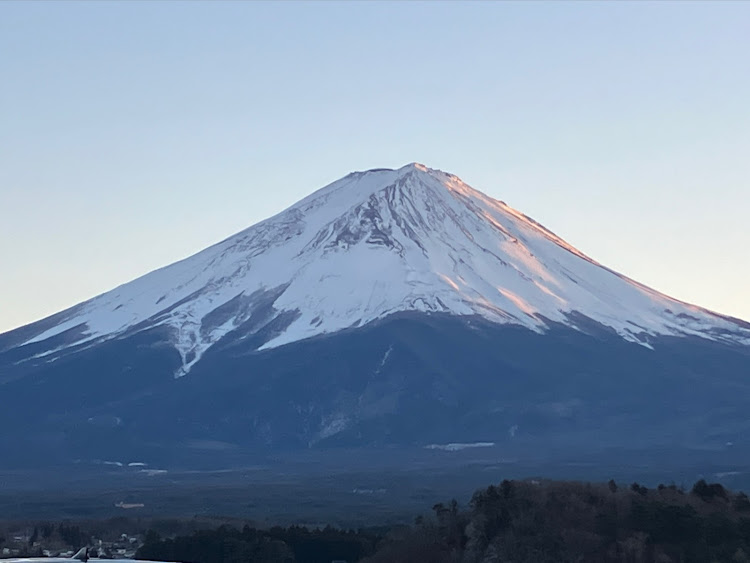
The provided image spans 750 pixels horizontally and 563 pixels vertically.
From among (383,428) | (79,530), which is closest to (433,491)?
(79,530)

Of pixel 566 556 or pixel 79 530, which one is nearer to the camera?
pixel 566 556

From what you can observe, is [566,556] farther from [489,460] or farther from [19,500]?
[489,460]

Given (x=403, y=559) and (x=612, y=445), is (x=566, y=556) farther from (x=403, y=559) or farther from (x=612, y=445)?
(x=612, y=445)

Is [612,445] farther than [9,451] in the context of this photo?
No

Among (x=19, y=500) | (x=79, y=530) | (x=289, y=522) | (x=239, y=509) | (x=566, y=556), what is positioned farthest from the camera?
(x=19, y=500)

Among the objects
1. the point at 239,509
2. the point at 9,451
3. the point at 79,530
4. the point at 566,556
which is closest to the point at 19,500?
the point at 239,509

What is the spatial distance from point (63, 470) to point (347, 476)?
37.5 m

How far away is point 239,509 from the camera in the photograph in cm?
11500

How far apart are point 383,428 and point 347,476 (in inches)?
1933

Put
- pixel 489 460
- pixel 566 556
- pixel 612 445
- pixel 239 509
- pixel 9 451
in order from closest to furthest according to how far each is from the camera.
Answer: pixel 566 556 → pixel 239 509 → pixel 489 460 → pixel 612 445 → pixel 9 451

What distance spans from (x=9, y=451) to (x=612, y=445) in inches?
2510

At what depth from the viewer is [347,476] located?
494 ft

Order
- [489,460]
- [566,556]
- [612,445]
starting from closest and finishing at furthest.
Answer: [566,556] < [489,460] < [612,445]

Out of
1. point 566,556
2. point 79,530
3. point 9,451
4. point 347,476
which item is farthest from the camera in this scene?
point 9,451
